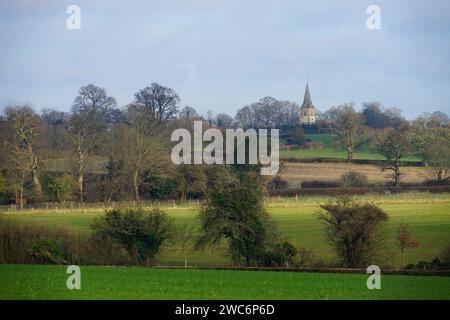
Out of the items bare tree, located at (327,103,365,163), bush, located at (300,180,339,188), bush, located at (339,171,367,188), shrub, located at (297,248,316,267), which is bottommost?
shrub, located at (297,248,316,267)

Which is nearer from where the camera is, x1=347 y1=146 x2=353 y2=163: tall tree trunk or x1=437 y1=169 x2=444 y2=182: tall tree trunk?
x1=437 y1=169 x2=444 y2=182: tall tree trunk

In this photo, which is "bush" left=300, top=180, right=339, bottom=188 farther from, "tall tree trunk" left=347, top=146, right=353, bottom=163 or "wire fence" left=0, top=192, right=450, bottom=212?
"tall tree trunk" left=347, top=146, right=353, bottom=163

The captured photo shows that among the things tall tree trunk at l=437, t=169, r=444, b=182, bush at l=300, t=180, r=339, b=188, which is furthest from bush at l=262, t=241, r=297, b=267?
tall tree trunk at l=437, t=169, r=444, b=182

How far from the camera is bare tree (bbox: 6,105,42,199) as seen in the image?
70.6 metres

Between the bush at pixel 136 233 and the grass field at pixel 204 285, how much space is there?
8.05 meters

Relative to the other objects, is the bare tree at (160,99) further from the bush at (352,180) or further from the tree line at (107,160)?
the bush at (352,180)

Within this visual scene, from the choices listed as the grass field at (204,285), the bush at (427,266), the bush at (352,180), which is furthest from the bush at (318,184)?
the grass field at (204,285)

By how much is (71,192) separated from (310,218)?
2237cm

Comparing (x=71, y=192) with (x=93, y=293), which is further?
(x=71, y=192)

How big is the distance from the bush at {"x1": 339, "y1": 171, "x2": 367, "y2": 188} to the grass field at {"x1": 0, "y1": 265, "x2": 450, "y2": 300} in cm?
4406

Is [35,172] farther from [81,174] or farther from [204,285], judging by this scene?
[204,285]

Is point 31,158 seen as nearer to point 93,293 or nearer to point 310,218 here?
point 310,218
